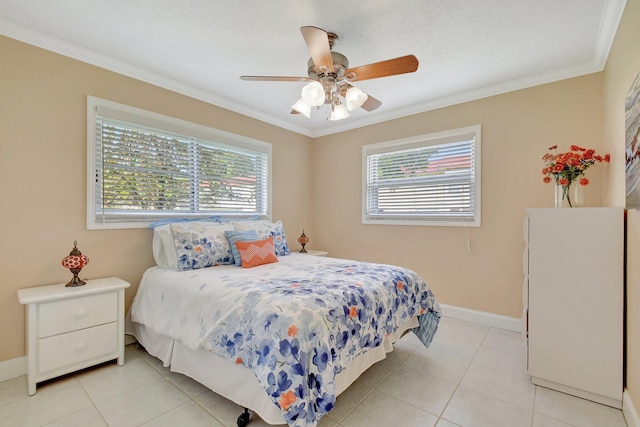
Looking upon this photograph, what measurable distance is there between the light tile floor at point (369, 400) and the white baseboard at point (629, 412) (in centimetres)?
4

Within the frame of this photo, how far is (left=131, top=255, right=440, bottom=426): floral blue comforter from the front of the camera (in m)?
1.35

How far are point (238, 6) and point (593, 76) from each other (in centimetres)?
300

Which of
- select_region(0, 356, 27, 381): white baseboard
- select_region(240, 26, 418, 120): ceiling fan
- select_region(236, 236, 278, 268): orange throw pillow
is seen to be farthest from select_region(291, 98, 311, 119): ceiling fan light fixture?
select_region(0, 356, 27, 381): white baseboard

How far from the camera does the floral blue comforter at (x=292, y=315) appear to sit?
1.35 metres

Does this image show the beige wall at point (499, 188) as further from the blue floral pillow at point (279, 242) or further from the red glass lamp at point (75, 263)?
the red glass lamp at point (75, 263)

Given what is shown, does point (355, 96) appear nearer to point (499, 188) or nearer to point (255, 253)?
point (255, 253)

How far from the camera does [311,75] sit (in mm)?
2131

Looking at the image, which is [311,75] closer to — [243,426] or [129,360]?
[243,426]

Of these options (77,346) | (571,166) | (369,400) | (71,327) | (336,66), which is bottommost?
(369,400)

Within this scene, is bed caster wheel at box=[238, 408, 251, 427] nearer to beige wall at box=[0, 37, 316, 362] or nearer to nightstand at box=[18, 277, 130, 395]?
nightstand at box=[18, 277, 130, 395]

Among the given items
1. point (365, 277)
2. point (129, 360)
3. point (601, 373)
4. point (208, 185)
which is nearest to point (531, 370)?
point (601, 373)

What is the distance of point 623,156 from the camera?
1.83m

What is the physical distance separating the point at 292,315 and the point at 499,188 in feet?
8.66

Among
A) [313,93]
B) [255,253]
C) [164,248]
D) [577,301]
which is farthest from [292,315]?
[577,301]
